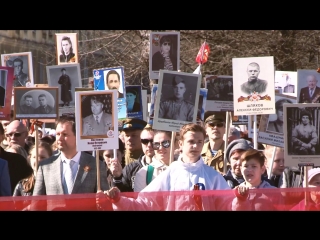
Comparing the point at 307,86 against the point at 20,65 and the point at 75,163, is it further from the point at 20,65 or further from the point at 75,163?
the point at 20,65

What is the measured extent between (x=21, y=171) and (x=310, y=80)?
3058 mm

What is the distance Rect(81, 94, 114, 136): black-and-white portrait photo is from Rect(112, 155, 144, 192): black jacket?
0.82 m

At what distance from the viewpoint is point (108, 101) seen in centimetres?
754

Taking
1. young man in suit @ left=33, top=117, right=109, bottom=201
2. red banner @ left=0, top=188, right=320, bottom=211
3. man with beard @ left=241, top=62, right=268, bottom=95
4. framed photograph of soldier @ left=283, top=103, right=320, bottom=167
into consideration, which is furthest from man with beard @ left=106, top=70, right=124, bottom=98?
red banner @ left=0, top=188, right=320, bottom=211

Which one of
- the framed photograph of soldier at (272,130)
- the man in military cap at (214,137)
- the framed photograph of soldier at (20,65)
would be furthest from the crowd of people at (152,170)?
the framed photograph of soldier at (20,65)

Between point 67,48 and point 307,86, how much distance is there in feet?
9.58

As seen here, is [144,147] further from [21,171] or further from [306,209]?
[306,209]

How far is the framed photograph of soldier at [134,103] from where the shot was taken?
1030 cm

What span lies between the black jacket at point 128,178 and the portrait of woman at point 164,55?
5.65 feet

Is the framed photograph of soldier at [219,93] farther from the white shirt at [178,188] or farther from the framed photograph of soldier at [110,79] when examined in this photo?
the white shirt at [178,188]

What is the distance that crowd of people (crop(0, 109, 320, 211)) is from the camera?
6773 millimetres

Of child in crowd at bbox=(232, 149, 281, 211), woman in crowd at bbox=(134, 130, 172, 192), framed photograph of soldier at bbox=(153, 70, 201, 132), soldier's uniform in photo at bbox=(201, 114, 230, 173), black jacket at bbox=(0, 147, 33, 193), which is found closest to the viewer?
child in crowd at bbox=(232, 149, 281, 211)

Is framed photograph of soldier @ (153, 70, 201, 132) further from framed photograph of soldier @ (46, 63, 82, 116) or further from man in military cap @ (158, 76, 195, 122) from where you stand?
framed photograph of soldier @ (46, 63, 82, 116)
